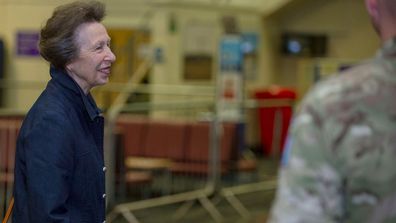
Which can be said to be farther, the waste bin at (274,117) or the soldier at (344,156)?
the waste bin at (274,117)

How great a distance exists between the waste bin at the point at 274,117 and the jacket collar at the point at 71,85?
953 centimetres

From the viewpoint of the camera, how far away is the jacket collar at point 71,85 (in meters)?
2.76

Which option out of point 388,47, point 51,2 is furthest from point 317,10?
point 388,47

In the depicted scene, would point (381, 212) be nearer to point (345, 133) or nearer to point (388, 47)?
point (345, 133)

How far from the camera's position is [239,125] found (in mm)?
9047

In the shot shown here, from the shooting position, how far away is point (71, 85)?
9.05 ft

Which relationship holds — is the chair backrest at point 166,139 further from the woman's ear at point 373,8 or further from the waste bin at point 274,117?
the woman's ear at point 373,8

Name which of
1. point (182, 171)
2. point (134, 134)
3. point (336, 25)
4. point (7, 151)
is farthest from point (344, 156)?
A: point (336, 25)

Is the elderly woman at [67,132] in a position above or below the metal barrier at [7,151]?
above

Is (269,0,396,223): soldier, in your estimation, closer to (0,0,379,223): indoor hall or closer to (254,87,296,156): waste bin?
(0,0,379,223): indoor hall

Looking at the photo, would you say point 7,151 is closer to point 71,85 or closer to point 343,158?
point 71,85

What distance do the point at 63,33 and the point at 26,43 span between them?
35.3 feet

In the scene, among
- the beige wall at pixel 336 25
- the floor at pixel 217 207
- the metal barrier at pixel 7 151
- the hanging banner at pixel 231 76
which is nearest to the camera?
the metal barrier at pixel 7 151

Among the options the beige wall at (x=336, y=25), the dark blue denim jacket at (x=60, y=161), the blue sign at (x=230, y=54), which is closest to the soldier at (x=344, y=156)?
the dark blue denim jacket at (x=60, y=161)
